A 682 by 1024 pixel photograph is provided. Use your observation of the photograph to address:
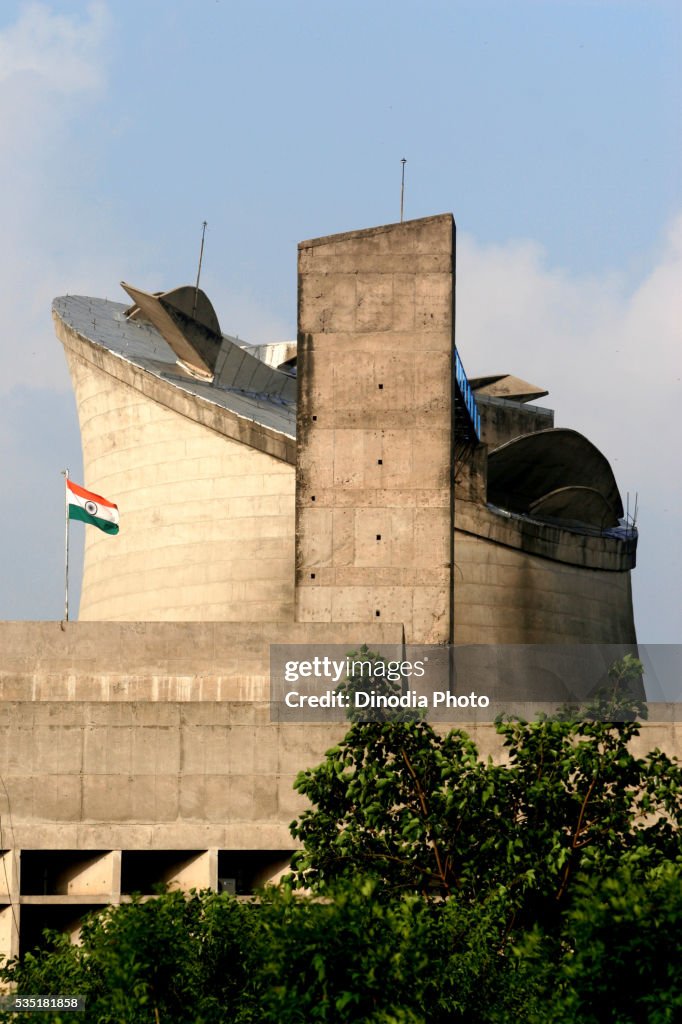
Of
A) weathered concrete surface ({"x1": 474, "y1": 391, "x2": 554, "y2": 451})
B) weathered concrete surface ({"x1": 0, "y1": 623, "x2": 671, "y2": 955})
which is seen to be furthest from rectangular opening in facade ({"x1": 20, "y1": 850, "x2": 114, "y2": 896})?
weathered concrete surface ({"x1": 474, "y1": 391, "x2": 554, "y2": 451})

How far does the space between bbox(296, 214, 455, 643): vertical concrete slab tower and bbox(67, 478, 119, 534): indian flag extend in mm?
4188

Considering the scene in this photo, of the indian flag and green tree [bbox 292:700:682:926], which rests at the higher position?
the indian flag

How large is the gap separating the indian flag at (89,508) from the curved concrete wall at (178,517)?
5421 mm

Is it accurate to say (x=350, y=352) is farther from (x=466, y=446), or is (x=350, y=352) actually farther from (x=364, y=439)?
(x=466, y=446)

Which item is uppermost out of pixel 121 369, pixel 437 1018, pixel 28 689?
pixel 121 369

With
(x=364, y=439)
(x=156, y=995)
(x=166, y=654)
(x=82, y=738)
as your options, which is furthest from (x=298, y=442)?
(x=156, y=995)

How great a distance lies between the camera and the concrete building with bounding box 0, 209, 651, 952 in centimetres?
3206

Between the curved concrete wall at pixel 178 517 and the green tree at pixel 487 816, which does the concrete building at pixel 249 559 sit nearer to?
the curved concrete wall at pixel 178 517

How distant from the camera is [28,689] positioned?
3591 cm

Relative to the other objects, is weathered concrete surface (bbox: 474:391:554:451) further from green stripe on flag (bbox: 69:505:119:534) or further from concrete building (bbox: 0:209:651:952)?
green stripe on flag (bbox: 69:505:119:534)

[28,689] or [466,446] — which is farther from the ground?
[466,446]

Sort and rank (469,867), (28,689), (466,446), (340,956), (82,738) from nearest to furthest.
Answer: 1. (340,956)
2. (469,867)
3. (82,738)
4. (28,689)
5. (466,446)

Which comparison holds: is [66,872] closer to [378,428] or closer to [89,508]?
[89,508]

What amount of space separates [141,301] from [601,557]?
14220 millimetres
